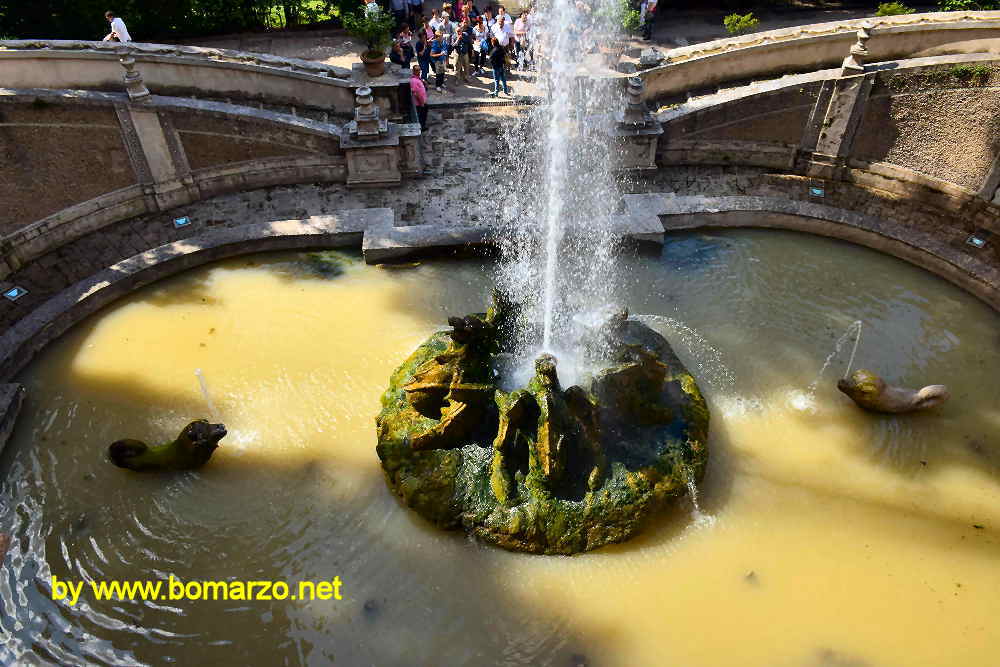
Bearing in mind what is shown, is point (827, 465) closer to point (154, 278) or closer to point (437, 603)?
point (437, 603)

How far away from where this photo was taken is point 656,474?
7562 millimetres

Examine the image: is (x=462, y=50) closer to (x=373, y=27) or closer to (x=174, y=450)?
(x=373, y=27)

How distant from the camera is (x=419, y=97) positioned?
13375mm

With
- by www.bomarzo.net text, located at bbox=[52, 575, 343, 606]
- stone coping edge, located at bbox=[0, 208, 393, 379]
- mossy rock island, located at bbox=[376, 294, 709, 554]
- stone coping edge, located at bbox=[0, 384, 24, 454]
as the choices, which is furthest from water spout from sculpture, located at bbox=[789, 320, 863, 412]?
stone coping edge, located at bbox=[0, 384, 24, 454]

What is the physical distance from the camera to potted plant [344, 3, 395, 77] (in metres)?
12.4

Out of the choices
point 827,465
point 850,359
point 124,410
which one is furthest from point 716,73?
point 124,410

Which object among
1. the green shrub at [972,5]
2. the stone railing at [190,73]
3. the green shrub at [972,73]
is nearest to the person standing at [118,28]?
the stone railing at [190,73]

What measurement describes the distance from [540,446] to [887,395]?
14.7ft

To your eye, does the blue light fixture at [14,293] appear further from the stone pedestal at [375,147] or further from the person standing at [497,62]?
the person standing at [497,62]

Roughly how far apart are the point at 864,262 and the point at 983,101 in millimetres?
3119

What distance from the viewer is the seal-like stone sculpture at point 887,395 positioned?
846 centimetres

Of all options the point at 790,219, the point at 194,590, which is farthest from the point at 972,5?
the point at 194,590

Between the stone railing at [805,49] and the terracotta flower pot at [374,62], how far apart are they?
4.94 meters

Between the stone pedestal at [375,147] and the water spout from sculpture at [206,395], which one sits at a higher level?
the stone pedestal at [375,147]
